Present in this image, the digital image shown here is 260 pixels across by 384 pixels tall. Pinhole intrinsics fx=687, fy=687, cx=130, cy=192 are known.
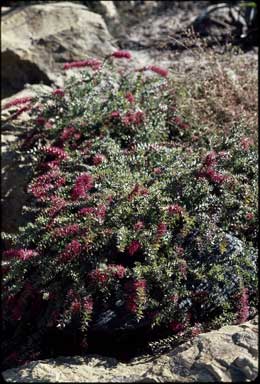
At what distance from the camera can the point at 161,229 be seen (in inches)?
143

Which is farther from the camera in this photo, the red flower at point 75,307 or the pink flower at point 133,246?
the pink flower at point 133,246

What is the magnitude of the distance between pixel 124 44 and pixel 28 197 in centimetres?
356

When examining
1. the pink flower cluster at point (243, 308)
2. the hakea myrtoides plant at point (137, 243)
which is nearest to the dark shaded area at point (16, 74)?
the hakea myrtoides plant at point (137, 243)

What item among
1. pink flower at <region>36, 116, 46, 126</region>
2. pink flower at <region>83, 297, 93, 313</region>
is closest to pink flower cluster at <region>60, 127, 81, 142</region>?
pink flower at <region>36, 116, 46, 126</region>

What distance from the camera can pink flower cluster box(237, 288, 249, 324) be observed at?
11.6 feet

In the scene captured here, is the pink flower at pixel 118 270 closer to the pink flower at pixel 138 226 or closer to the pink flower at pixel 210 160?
the pink flower at pixel 138 226

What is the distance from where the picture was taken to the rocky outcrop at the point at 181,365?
9.65 ft

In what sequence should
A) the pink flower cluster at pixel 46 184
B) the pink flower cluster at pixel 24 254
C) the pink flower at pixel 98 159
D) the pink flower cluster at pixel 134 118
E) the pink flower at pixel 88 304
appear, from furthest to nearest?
the pink flower cluster at pixel 134 118, the pink flower at pixel 98 159, the pink flower cluster at pixel 46 184, the pink flower cluster at pixel 24 254, the pink flower at pixel 88 304

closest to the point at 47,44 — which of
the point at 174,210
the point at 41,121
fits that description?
the point at 41,121

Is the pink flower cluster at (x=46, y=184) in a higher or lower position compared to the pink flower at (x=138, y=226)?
higher

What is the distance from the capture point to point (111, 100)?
501 centimetres

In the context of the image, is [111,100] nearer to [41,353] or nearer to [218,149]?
[218,149]

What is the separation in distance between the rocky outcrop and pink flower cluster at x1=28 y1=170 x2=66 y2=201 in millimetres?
1083

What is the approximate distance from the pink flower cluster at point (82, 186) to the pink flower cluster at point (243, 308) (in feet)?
3.48
